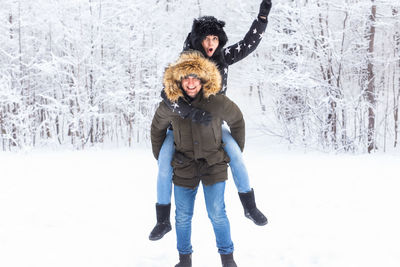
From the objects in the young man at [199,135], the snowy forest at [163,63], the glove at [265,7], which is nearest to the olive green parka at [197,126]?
the young man at [199,135]

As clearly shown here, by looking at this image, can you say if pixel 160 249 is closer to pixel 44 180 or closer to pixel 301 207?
pixel 301 207

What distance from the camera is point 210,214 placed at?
2588 millimetres

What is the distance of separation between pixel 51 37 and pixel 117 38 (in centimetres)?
196

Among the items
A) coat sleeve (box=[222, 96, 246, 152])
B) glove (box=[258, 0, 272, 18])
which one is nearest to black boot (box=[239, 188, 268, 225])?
coat sleeve (box=[222, 96, 246, 152])

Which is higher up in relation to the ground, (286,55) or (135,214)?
(286,55)

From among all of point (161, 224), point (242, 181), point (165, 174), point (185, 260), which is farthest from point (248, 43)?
point (185, 260)

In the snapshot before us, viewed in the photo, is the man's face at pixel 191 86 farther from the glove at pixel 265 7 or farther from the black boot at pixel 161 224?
the glove at pixel 265 7

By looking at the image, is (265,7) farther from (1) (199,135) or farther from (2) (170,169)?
(2) (170,169)

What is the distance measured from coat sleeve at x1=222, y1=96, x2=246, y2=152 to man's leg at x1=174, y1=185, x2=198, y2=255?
1.62 feet

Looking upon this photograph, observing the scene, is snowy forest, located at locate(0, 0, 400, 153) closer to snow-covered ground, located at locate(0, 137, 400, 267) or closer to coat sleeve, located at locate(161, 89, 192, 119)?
snow-covered ground, located at locate(0, 137, 400, 267)

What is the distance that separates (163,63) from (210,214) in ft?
29.6

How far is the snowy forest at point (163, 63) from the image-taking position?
8.39 metres

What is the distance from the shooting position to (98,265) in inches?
114

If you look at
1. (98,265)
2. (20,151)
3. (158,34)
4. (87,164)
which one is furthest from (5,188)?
(158,34)
